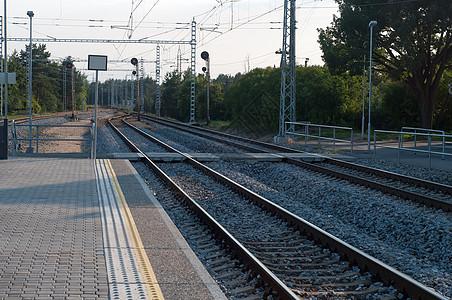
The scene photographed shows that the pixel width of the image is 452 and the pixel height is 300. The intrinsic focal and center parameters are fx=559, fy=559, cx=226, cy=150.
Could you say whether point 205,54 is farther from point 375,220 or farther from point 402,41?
point 375,220

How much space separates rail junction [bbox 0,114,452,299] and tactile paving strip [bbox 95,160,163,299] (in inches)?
0.6

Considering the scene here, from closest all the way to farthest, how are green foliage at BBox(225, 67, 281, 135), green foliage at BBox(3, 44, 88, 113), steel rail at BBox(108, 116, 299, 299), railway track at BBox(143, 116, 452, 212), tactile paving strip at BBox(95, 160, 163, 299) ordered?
tactile paving strip at BBox(95, 160, 163, 299) < steel rail at BBox(108, 116, 299, 299) < railway track at BBox(143, 116, 452, 212) < green foliage at BBox(225, 67, 281, 135) < green foliage at BBox(3, 44, 88, 113)

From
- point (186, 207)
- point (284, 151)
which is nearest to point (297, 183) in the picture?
point (186, 207)

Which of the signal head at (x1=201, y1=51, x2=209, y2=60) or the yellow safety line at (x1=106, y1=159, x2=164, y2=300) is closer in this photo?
the yellow safety line at (x1=106, y1=159, x2=164, y2=300)

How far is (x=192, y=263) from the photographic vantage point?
7004mm

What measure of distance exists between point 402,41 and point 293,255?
102ft

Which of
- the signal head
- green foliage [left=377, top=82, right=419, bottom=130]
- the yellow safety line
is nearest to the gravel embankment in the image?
the yellow safety line

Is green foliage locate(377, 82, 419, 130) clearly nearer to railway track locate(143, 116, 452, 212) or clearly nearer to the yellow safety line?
railway track locate(143, 116, 452, 212)

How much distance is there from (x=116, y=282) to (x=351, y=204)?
25.0 ft

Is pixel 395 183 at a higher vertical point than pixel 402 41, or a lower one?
lower

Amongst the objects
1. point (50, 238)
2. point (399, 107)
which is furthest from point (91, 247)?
point (399, 107)

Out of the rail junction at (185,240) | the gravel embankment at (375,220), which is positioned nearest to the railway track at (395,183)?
the rail junction at (185,240)

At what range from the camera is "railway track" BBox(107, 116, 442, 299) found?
257 inches

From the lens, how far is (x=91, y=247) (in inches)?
294
